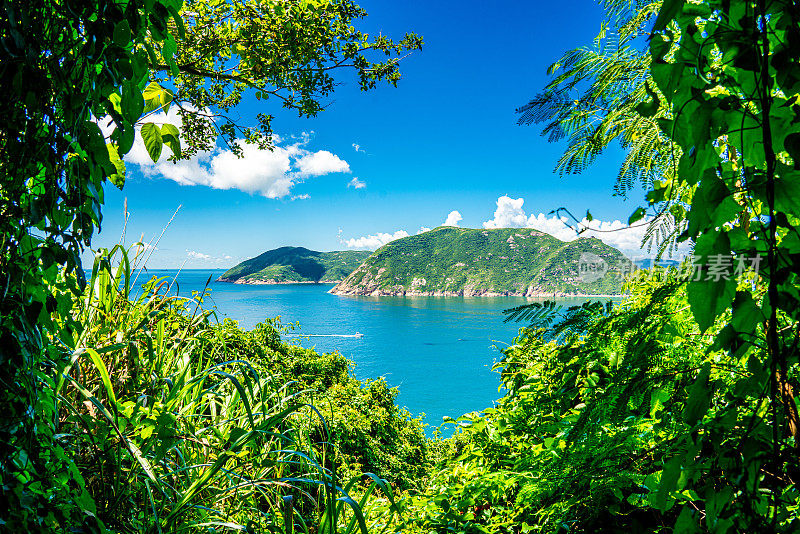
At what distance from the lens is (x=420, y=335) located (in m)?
59.0

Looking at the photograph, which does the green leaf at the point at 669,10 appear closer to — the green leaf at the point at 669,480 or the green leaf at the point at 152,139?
the green leaf at the point at 669,480

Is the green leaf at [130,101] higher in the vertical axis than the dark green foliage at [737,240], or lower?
higher

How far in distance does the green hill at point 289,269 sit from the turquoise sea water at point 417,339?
120 feet

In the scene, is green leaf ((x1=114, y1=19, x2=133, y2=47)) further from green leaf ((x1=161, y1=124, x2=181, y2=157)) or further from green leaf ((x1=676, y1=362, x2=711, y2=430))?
green leaf ((x1=676, y1=362, x2=711, y2=430))

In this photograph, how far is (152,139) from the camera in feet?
2.92

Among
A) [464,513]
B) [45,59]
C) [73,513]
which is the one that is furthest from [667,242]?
[73,513]

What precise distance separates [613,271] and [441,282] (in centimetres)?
9215

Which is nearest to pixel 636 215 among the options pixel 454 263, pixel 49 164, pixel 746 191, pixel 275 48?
pixel 746 191

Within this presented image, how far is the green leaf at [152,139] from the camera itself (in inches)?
34.7

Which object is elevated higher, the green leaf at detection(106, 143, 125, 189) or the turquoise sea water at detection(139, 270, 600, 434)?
the green leaf at detection(106, 143, 125, 189)

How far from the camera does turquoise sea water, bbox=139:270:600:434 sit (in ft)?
122

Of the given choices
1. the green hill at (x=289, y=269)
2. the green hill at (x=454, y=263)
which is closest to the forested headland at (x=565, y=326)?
the green hill at (x=454, y=263)

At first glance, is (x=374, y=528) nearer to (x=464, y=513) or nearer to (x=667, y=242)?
(x=464, y=513)

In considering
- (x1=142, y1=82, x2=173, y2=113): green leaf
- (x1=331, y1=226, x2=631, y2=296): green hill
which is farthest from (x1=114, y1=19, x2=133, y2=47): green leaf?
(x1=331, y1=226, x2=631, y2=296): green hill
